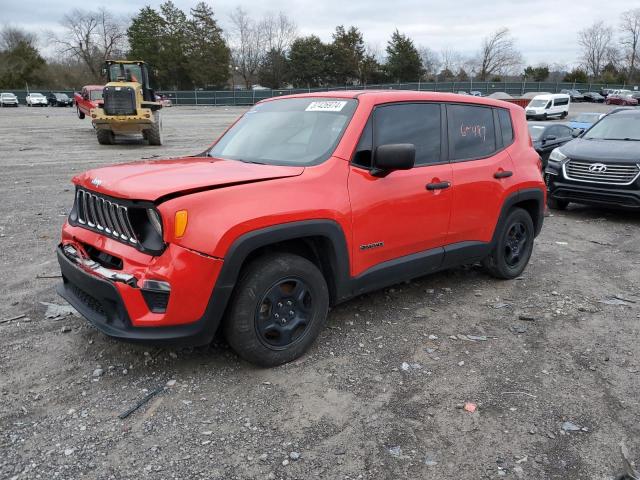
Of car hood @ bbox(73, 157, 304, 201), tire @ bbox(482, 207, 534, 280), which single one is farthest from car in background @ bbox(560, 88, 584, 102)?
car hood @ bbox(73, 157, 304, 201)

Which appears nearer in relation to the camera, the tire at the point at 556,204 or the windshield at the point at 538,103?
the tire at the point at 556,204

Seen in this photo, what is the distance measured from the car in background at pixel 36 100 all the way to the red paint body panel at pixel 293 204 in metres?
57.6

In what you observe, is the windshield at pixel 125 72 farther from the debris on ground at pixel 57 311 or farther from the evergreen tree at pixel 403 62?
the evergreen tree at pixel 403 62

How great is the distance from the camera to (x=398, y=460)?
2.67 m

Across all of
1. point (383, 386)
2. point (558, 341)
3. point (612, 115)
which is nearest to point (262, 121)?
point (383, 386)

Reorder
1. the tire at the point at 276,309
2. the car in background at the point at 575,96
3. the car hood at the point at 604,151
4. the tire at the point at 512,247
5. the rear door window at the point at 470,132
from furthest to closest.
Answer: the car in background at the point at 575,96
the car hood at the point at 604,151
the tire at the point at 512,247
the rear door window at the point at 470,132
the tire at the point at 276,309

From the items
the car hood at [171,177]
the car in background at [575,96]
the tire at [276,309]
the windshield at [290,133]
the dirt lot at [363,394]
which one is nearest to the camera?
the dirt lot at [363,394]

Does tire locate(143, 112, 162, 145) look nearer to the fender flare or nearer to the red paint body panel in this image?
the red paint body panel

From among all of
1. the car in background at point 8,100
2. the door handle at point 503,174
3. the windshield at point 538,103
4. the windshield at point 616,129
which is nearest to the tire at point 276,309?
the door handle at point 503,174

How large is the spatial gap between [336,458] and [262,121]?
8.95 feet

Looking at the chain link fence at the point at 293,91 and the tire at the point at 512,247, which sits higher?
the chain link fence at the point at 293,91

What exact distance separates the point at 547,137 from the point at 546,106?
25.8 metres

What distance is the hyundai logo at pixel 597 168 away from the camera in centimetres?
807

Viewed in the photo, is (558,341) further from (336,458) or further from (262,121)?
(262,121)
